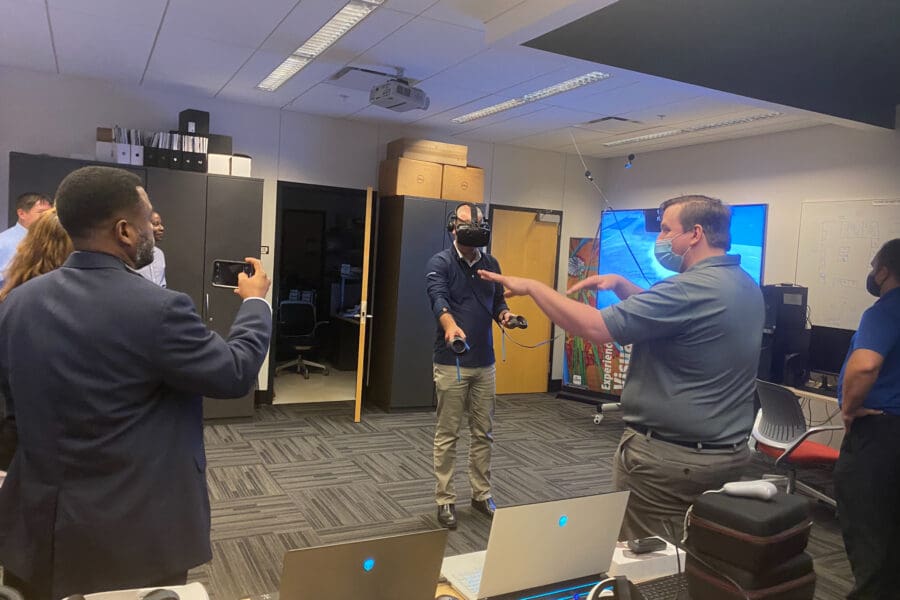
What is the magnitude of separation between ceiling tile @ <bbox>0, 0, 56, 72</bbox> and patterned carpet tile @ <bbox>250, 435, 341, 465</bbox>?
3.00 meters

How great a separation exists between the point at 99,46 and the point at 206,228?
1.46m

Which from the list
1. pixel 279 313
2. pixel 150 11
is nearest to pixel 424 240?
pixel 279 313

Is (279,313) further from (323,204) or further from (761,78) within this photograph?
(761,78)

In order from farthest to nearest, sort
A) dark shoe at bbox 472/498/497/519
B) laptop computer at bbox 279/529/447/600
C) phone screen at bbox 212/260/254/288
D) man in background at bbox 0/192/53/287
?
man in background at bbox 0/192/53/287 → dark shoe at bbox 472/498/497/519 → phone screen at bbox 212/260/254/288 → laptop computer at bbox 279/529/447/600

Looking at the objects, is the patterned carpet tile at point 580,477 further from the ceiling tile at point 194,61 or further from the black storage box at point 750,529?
the ceiling tile at point 194,61

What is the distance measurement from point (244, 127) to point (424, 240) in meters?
1.88

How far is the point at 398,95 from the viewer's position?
167 inches

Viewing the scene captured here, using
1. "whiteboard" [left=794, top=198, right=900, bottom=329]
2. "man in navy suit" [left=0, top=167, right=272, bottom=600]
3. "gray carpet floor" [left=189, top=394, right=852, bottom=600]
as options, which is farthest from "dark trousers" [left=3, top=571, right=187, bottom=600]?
"whiteboard" [left=794, top=198, right=900, bottom=329]

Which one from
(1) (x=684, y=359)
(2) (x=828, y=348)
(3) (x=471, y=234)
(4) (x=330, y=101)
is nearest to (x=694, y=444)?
(1) (x=684, y=359)

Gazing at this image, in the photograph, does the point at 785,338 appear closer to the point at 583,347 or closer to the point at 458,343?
the point at 583,347

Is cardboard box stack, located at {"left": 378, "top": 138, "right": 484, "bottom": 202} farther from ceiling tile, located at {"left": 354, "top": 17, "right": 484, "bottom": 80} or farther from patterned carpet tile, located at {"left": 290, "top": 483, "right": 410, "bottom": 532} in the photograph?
patterned carpet tile, located at {"left": 290, "top": 483, "right": 410, "bottom": 532}

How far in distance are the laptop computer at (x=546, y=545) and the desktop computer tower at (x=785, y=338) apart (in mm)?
3722

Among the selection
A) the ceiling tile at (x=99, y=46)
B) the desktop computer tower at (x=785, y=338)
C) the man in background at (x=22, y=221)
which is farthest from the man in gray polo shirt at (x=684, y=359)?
the man in background at (x=22, y=221)

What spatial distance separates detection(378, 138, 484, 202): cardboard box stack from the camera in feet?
19.3
